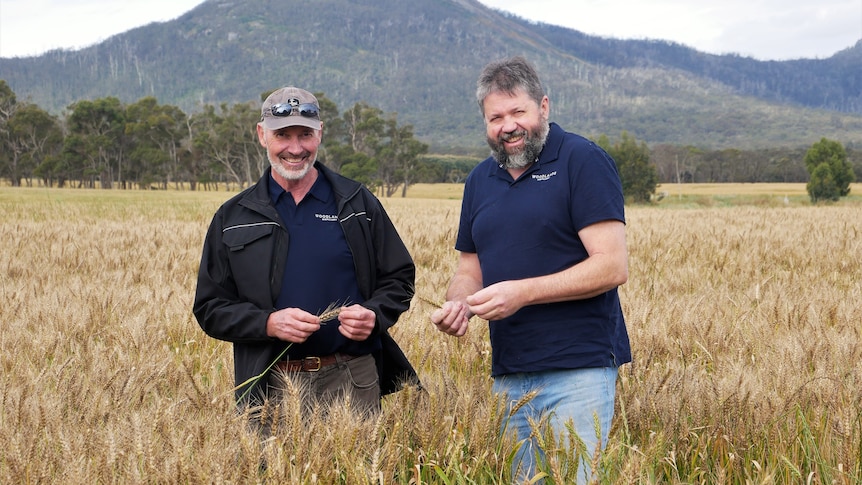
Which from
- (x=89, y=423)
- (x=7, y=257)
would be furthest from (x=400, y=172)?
(x=89, y=423)

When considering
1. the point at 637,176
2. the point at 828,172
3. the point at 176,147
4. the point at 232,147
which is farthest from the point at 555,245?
the point at 176,147

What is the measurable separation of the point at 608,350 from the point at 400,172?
3570 inches

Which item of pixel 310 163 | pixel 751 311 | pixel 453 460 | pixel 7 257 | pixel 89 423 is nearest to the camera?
pixel 453 460

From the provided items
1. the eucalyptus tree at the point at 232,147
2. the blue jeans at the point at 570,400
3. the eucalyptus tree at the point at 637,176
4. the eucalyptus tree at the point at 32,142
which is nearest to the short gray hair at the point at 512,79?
the blue jeans at the point at 570,400

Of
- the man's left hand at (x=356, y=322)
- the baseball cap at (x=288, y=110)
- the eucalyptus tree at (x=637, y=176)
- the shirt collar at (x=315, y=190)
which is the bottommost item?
the eucalyptus tree at (x=637, y=176)

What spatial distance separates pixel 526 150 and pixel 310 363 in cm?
131

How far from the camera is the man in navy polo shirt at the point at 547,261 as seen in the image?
304cm

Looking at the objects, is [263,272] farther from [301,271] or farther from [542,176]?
[542,176]

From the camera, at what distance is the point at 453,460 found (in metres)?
2.37

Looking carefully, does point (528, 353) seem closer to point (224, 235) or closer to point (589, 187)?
point (589, 187)

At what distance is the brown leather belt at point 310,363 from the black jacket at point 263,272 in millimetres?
59

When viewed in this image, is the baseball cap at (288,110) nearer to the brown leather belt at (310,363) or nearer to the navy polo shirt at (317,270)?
the navy polo shirt at (317,270)

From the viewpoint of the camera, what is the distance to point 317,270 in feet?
11.1

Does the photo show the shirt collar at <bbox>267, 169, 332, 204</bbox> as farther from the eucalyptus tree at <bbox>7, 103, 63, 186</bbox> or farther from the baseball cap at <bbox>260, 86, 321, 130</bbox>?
the eucalyptus tree at <bbox>7, 103, 63, 186</bbox>
